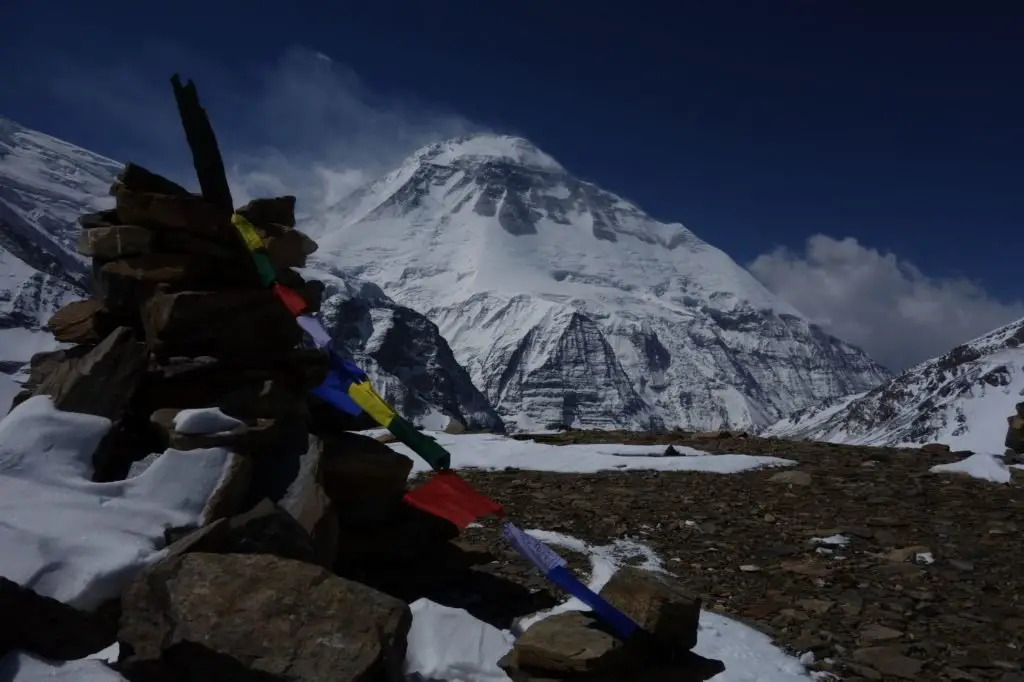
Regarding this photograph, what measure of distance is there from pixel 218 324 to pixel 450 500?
157 inches

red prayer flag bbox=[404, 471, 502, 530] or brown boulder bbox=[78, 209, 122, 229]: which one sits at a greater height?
brown boulder bbox=[78, 209, 122, 229]

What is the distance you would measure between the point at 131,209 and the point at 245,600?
19.9 feet

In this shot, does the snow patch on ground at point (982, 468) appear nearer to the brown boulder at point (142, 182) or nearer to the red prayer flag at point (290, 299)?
the red prayer flag at point (290, 299)

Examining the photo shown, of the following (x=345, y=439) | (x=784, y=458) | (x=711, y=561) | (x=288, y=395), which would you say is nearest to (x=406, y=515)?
(x=345, y=439)

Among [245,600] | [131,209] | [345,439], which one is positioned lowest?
[245,600]

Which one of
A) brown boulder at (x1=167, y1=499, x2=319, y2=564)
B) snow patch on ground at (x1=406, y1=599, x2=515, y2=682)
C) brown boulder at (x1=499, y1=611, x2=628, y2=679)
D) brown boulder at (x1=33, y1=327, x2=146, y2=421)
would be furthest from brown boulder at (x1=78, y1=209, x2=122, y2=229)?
brown boulder at (x1=499, y1=611, x2=628, y2=679)

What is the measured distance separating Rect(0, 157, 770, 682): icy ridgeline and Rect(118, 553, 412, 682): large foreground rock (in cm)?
2

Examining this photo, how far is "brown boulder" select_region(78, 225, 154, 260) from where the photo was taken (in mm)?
9438

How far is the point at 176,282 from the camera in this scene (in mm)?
9398

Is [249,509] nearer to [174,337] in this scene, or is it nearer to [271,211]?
[174,337]

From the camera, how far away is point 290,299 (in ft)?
30.2

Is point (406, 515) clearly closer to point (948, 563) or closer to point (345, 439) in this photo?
point (345, 439)

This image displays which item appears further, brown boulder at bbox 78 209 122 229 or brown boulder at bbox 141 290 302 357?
brown boulder at bbox 78 209 122 229

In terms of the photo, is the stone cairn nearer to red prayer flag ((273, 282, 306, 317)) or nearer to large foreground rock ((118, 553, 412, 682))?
large foreground rock ((118, 553, 412, 682))
